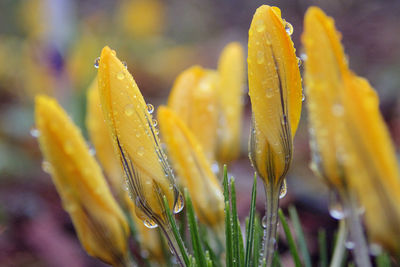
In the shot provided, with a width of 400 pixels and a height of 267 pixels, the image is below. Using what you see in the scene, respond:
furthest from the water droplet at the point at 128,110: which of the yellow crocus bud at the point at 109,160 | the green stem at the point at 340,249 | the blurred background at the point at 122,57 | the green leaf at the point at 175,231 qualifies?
the green stem at the point at 340,249

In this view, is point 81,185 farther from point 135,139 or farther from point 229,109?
point 229,109

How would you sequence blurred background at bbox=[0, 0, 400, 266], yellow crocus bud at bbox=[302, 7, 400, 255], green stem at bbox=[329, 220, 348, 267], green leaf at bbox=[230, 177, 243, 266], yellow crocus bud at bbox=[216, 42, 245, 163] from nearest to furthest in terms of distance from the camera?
yellow crocus bud at bbox=[302, 7, 400, 255] → green leaf at bbox=[230, 177, 243, 266] → green stem at bbox=[329, 220, 348, 267] → yellow crocus bud at bbox=[216, 42, 245, 163] → blurred background at bbox=[0, 0, 400, 266]

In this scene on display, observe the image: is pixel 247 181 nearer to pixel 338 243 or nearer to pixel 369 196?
pixel 338 243

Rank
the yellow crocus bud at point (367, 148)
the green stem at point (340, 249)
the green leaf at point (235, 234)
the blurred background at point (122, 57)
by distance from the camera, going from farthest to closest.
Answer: the blurred background at point (122, 57) < the green stem at point (340, 249) < the green leaf at point (235, 234) < the yellow crocus bud at point (367, 148)

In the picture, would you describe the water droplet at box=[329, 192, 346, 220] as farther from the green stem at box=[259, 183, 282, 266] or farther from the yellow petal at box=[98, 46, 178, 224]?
the yellow petal at box=[98, 46, 178, 224]

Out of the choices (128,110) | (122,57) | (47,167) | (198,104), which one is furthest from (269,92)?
(122,57)

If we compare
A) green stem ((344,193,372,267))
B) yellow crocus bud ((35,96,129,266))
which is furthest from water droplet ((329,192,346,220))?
yellow crocus bud ((35,96,129,266))

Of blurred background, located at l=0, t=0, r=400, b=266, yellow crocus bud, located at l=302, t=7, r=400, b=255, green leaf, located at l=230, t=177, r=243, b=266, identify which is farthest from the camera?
blurred background, located at l=0, t=0, r=400, b=266

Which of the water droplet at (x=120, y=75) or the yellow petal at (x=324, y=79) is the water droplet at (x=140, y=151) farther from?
the yellow petal at (x=324, y=79)
